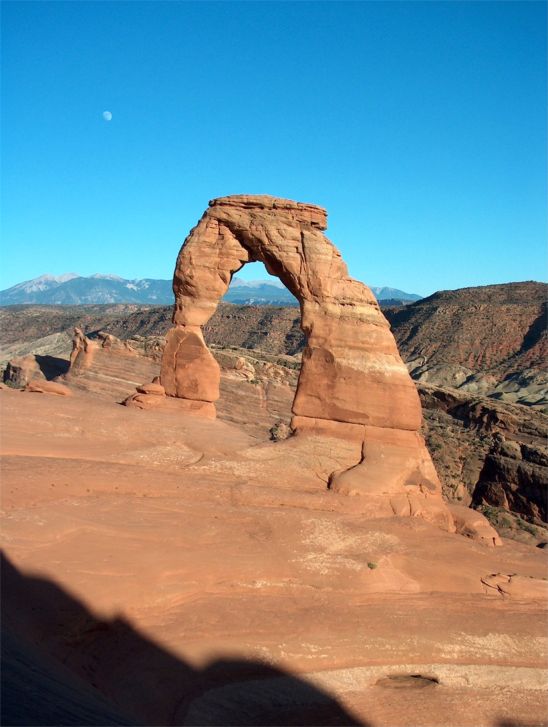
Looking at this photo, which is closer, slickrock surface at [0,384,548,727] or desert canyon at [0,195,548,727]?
slickrock surface at [0,384,548,727]

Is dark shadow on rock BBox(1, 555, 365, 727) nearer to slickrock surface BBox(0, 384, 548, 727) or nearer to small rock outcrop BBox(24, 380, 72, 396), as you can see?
slickrock surface BBox(0, 384, 548, 727)

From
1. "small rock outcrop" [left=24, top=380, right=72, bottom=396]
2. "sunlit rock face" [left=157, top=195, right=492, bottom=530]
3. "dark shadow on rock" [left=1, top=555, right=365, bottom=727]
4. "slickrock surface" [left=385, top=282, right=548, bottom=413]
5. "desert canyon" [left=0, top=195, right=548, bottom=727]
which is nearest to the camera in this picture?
"dark shadow on rock" [left=1, top=555, right=365, bottom=727]

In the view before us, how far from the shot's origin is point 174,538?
899 cm

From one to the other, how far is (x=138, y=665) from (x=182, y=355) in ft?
32.2

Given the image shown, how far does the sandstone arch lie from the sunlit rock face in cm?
2

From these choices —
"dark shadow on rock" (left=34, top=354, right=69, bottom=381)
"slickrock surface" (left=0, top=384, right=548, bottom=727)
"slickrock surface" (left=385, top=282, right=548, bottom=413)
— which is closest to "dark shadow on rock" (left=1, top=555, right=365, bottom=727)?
"slickrock surface" (left=0, top=384, right=548, bottom=727)

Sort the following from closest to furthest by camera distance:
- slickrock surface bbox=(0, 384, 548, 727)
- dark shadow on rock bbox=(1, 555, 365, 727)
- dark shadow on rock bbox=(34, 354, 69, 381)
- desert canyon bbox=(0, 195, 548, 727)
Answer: dark shadow on rock bbox=(1, 555, 365, 727) → slickrock surface bbox=(0, 384, 548, 727) → desert canyon bbox=(0, 195, 548, 727) → dark shadow on rock bbox=(34, 354, 69, 381)

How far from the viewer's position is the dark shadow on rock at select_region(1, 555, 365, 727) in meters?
6.34

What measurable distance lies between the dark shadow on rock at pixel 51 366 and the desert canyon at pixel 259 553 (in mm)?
20385

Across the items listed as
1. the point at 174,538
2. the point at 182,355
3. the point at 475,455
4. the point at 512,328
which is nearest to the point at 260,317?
the point at 512,328

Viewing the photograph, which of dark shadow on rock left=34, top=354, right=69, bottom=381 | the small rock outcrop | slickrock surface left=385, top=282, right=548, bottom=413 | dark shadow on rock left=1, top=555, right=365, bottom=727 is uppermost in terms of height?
slickrock surface left=385, top=282, right=548, bottom=413

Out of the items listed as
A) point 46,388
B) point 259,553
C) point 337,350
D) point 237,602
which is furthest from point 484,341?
point 237,602

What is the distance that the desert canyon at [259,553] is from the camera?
22.7ft

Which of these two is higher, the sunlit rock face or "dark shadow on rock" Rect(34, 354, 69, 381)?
A: the sunlit rock face
